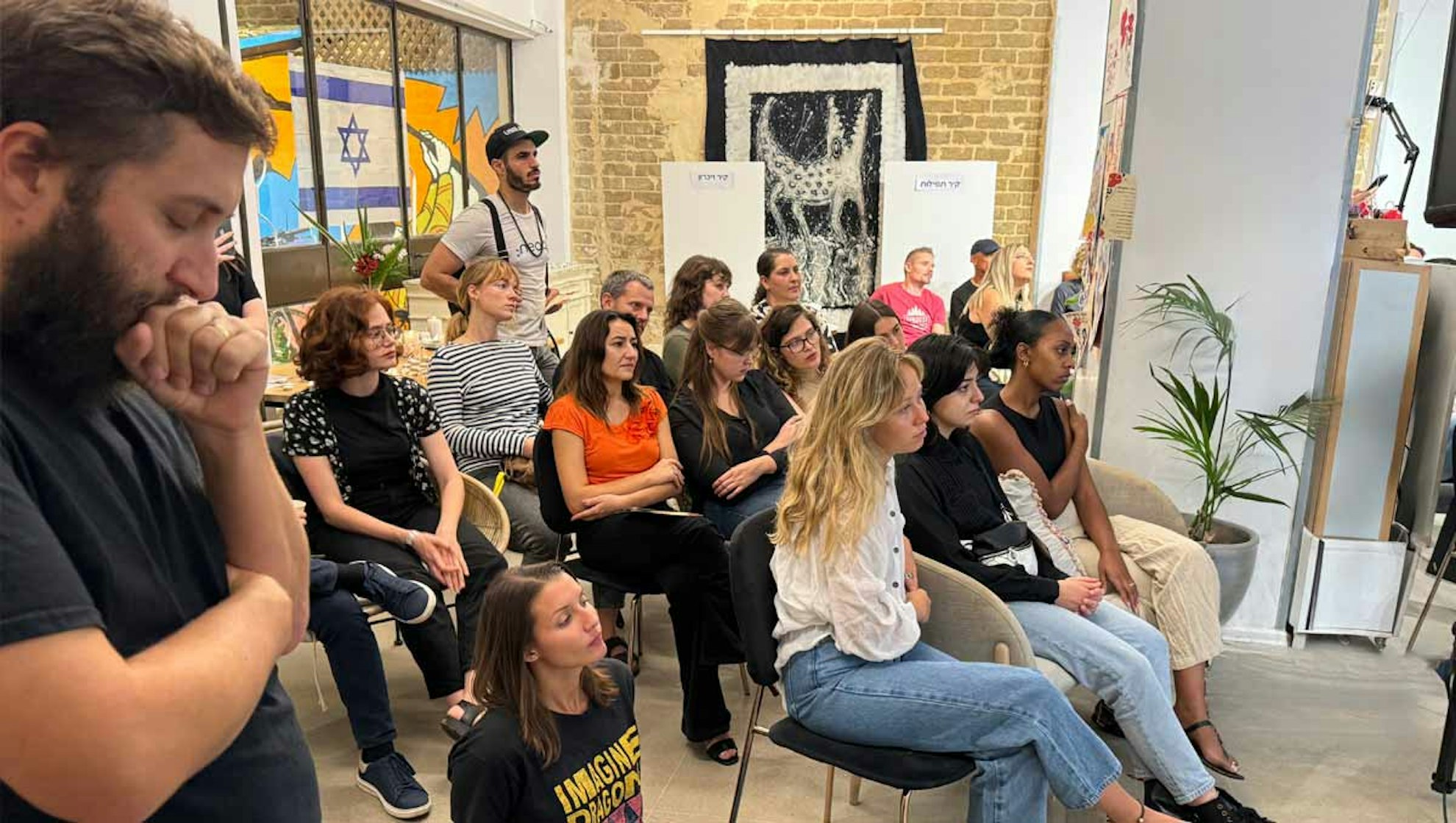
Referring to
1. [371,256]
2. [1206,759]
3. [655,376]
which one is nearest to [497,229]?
[655,376]

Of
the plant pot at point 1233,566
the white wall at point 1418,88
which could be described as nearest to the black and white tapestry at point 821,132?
the white wall at point 1418,88

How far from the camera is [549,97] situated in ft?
26.8

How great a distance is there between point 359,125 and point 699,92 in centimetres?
311

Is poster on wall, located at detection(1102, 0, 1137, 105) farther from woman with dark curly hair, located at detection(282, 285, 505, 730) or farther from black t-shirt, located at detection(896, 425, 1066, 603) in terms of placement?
woman with dark curly hair, located at detection(282, 285, 505, 730)

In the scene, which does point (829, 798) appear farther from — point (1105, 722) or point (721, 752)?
point (1105, 722)

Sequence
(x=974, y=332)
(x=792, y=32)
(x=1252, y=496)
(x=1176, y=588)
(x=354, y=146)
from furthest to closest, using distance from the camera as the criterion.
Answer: (x=792, y=32)
(x=354, y=146)
(x=974, y=332)
(x=1252, y=496)
(x=1176, y=588)

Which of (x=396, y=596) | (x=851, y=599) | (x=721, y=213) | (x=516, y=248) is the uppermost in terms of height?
(x=721, y=213)

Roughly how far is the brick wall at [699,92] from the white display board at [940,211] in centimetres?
34

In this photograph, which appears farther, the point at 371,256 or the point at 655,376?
the point at 371,256

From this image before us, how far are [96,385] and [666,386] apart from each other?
3.10 m

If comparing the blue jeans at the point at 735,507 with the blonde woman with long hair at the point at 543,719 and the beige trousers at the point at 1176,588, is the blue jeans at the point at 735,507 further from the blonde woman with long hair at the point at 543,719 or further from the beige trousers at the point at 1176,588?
the blonde woman with long hair at the point at 543,719

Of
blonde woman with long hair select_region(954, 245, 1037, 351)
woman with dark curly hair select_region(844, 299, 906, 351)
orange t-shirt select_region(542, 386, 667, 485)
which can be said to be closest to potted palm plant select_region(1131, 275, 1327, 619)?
woman with dark curly hair select_region(844, 299, 906, 351)

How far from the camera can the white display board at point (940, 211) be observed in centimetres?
771

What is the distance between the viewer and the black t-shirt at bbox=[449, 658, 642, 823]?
5.29 feet
